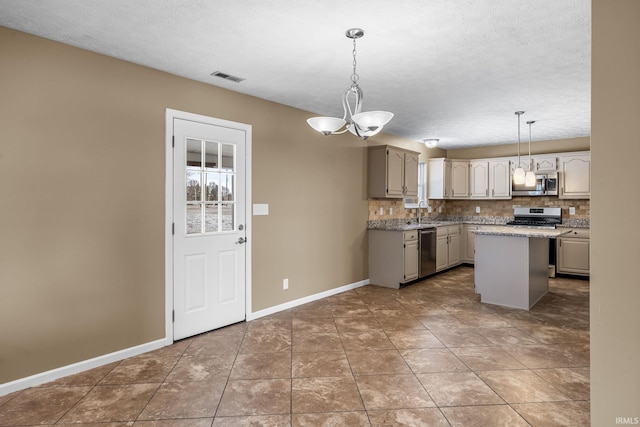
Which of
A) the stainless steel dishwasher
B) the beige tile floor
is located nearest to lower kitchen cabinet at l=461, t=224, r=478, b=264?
the stainless steel dishwasher

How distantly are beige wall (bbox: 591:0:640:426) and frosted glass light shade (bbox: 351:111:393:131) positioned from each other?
1264 mm

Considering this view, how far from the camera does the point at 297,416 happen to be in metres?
2.21

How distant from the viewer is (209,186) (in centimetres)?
365

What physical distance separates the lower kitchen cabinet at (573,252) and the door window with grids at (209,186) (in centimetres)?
561

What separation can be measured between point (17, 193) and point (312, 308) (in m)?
3.07

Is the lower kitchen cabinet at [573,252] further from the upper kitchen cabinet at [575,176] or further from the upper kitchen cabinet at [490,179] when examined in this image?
the upper kitchen cabinet at [490,179]

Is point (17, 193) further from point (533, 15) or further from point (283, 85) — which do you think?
point (533, 15)

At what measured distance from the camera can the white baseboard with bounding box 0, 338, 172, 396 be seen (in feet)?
8.23

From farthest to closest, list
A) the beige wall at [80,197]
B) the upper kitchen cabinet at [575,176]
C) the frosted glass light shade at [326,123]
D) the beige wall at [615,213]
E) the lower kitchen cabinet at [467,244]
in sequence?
the lower kitchen cabinet at [467,244], the upper kitchen cabinet at [575,176], the frosted glass light shade at [326,123], the beige wall at [80,197], the beige wall at [615,213]

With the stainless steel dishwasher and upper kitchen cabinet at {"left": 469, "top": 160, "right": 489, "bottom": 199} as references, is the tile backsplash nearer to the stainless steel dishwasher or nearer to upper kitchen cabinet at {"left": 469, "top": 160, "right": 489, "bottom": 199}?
upper kitchen cabinet at {"left": 469, "top": 160, "right": 489, "bottom": 199}

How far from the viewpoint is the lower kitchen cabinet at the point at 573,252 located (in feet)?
19.8

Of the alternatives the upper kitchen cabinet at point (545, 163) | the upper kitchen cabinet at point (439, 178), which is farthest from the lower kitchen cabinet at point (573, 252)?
the upper kitchen cabinet at point (439, 178)

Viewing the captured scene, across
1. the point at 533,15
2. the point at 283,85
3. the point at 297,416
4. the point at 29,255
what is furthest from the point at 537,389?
the point at 29,255

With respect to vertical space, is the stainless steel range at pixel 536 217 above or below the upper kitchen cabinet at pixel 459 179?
below
